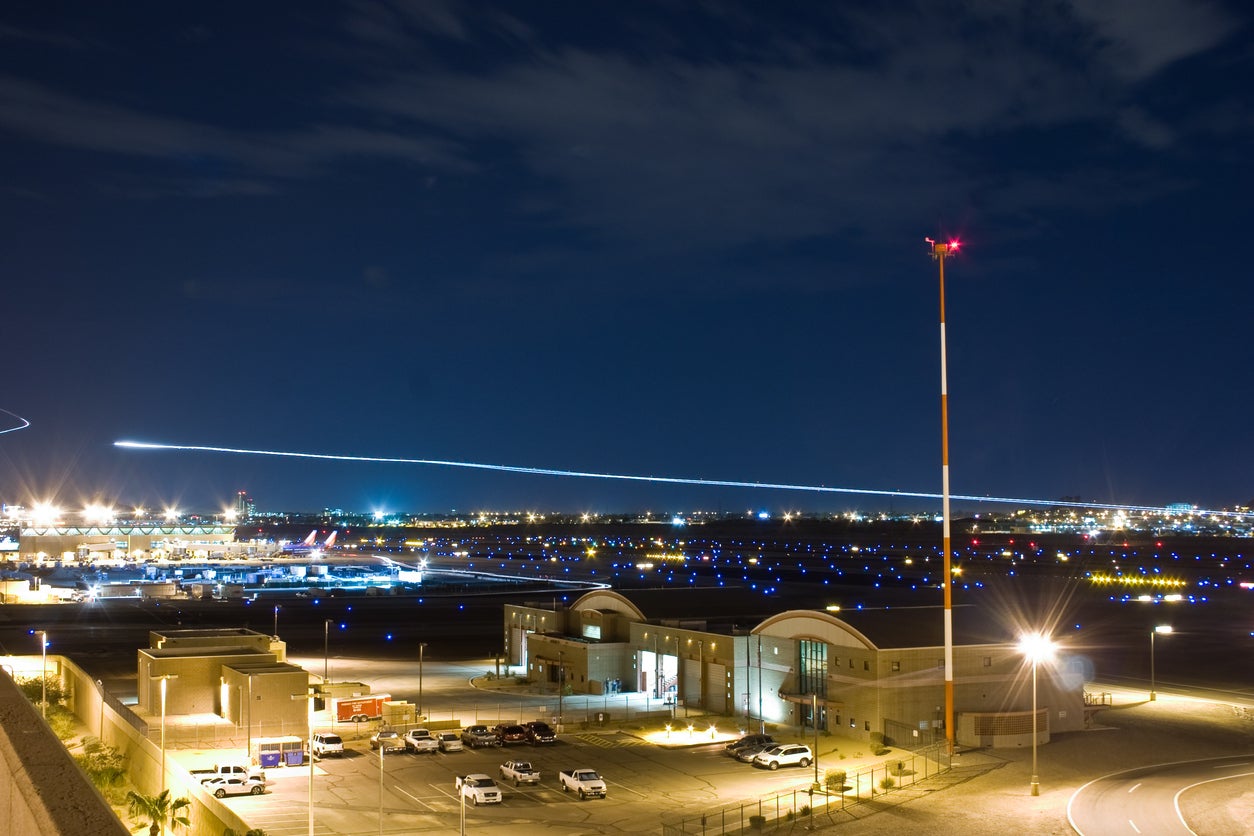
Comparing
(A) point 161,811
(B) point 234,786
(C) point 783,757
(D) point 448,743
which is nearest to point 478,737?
(D) point 448,743

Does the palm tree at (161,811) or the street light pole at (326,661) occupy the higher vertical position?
the palm tree at (161,811)

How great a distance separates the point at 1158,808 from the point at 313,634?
58191mm

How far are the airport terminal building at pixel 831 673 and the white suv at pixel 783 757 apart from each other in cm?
311

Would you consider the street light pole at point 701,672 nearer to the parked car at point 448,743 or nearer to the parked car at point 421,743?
the parked car at point 448,743

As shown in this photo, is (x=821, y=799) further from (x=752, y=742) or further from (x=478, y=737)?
(x=478, y=737)

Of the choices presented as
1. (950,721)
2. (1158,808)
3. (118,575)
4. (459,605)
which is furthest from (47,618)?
(1158,808)

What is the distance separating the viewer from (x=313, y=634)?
75812mm

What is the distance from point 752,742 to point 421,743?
409 inches

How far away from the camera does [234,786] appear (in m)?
30.8

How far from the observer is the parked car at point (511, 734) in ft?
127

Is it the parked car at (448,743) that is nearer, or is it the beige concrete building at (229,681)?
the parked car at (448,743)

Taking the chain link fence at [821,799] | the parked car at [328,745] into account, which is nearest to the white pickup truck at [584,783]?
the chain link fence at [821,799]

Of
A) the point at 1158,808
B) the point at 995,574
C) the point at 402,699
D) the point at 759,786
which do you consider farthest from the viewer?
the point at 995,574

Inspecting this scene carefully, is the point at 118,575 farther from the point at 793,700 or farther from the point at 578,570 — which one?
the point at 793,700
